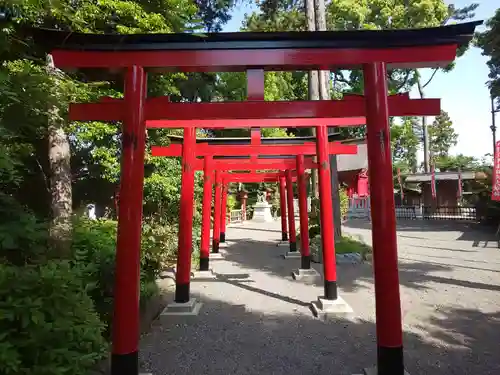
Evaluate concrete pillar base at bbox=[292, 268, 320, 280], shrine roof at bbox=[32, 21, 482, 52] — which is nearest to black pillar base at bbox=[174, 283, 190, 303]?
concrete pillar base at bbox=[292, 268, 320, 280]

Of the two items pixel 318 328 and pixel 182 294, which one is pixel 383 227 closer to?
pixel 318 328

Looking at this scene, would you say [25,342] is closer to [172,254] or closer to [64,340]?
[64,340]

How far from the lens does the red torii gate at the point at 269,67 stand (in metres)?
3.26

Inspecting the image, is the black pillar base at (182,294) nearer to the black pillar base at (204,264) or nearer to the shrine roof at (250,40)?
the black pillar base at (204,264)

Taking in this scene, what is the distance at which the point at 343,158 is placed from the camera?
23188 millimetres

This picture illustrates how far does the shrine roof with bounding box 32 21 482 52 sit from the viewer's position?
3.33 m

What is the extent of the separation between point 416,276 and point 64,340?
26.5 ft

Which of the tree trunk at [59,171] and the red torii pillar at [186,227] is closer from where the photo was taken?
the red torii pillar at [186,227]

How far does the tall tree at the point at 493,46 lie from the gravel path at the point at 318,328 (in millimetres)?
13285

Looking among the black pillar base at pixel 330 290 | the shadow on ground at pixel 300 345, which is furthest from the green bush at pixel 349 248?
the shadow on ground at pixel 300 345

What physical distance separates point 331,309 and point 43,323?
4.54 metres

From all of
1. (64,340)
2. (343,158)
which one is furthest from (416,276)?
(343,158)

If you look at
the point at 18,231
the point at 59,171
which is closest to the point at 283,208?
the point at 59,171

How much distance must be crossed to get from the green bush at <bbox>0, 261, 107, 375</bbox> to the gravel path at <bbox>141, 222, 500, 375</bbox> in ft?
6.25
